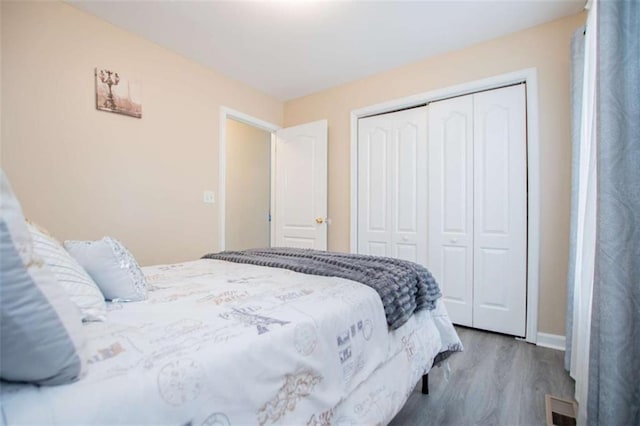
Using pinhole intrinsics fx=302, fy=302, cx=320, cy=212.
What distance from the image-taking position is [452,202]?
2824mm

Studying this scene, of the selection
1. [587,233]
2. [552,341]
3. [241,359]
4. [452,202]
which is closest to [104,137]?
[241,359]

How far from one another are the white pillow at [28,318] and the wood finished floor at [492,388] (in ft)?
4.70

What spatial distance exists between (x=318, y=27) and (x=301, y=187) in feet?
5.72

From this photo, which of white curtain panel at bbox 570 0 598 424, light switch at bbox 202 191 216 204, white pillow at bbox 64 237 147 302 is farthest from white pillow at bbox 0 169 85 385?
light switch at bbox 202 191 216 204

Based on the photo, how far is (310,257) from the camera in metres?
1.85

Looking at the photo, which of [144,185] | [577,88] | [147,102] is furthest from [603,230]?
[147,102]

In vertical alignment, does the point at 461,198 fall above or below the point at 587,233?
above

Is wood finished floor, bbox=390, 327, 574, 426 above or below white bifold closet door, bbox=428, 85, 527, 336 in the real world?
below

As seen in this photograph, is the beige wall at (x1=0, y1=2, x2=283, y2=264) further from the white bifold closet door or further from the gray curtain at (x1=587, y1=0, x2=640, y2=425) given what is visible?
the gray curtain at (x1=587, y1=0, x2=640, y2=425)

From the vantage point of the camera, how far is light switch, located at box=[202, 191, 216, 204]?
3.06 m

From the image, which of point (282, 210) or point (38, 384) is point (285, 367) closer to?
point (38, 384)

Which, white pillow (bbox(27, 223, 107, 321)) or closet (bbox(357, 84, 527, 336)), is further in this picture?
closet (bbox(357, 84, 527, 336))

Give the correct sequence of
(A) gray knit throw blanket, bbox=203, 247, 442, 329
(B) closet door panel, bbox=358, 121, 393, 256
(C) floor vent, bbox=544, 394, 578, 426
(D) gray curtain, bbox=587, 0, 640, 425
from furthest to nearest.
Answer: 1. (B) closet door panel, bbox=358, 121, 393, 256
2. (C) floor vent, bbox=544, 394, 578, 426
3. (A) gray knit throw blanket, bbox=203, 247, 442, 329
4. (D) gray curtain, bbox=587, 0, 640, 425

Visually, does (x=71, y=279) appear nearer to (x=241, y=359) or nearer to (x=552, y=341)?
(x=241, y=359)
